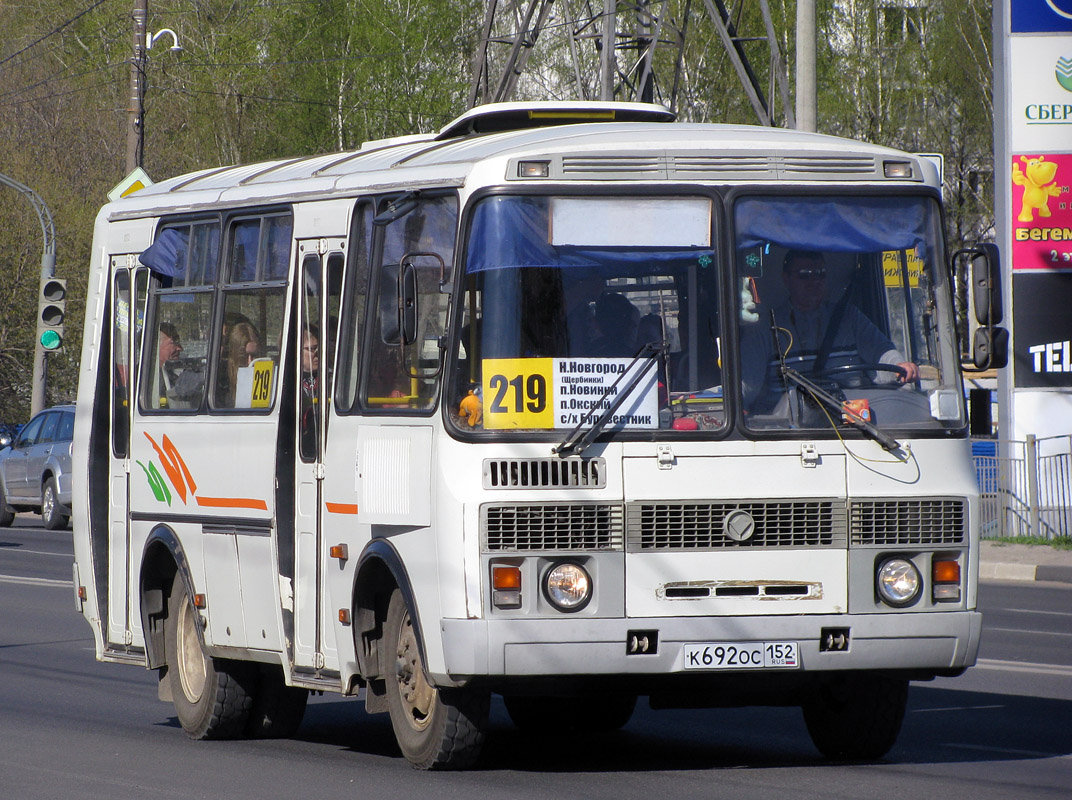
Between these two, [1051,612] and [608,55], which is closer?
[1051,612]

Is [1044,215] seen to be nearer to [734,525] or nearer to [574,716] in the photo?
Answer: [574,716]

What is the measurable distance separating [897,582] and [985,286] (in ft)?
4.38

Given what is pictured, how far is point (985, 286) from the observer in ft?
26.9

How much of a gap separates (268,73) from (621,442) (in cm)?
4537

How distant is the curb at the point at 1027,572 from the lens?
2036cm

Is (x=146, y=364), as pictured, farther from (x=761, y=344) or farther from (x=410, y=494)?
(x=761, y=344)

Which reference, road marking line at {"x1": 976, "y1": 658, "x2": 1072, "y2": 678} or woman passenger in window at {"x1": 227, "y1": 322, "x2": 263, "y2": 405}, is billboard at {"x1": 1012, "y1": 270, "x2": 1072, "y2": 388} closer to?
road marking line at {"x1": 976, "y1": 658, "x2": 1072, "y2": 678}

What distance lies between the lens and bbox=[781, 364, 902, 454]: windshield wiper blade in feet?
26.1

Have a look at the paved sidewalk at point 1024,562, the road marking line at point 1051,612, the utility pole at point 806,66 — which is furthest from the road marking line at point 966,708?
the utility pole at point 806,66

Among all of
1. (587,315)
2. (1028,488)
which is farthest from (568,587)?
(1028,488)


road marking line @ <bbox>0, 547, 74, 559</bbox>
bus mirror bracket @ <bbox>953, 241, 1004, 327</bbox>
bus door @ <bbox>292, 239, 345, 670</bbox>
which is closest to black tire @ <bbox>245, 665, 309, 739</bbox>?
bus door @ <bbox>292, 239, 345, 670</bbox>

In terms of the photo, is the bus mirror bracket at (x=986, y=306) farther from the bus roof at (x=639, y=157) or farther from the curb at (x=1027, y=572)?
the curb at (x=1027, y=572)

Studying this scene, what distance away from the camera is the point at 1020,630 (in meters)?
14.6

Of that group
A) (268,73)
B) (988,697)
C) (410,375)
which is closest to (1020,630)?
(988,697)
